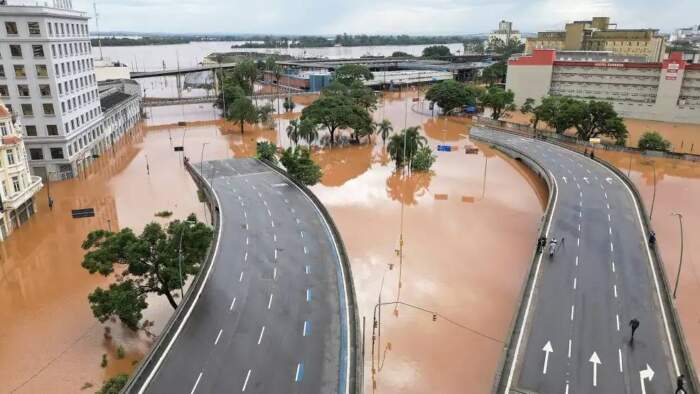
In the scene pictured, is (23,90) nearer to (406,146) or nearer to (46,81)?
(46,81)

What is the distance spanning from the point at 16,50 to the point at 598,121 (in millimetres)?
83886

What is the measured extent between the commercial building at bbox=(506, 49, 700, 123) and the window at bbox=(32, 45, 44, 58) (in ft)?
332

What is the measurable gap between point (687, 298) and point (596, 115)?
166ft

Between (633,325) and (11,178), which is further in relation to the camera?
(11,178)

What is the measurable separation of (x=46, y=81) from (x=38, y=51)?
3534 millimetres

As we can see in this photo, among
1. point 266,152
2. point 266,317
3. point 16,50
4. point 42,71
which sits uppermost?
point 16,50

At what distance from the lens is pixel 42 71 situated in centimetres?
5869

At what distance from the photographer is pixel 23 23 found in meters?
56.9

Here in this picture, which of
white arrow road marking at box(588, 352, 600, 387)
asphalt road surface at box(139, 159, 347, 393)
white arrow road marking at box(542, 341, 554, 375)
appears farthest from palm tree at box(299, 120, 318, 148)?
white arrow road marking at box(588, 352, 600, 387)

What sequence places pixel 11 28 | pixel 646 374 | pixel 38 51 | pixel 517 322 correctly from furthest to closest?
pixel 38 51 → pixel 11 28 → pixel 517 322 → pixel 646 374

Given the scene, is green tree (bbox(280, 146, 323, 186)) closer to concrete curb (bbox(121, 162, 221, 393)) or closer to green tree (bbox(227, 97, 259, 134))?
concrete curb (bbox(121, 162, 221, 393))

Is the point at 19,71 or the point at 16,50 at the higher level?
the point at 16,50

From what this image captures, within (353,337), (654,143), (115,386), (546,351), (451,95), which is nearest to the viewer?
(115,386)

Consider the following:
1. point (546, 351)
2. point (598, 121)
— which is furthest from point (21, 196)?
point (598, 121)
